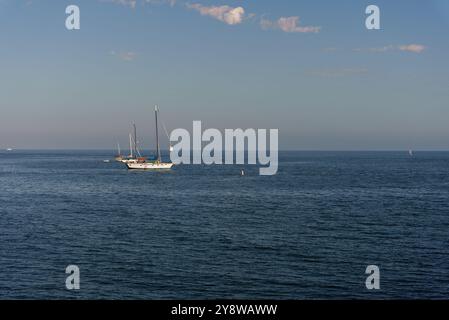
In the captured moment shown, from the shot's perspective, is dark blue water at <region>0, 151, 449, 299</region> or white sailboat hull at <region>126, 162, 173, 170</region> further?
white sailboat hull at <region>126, 162, 173, 170</region>

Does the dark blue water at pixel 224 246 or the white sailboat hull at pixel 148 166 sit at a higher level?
the white sailboat hull at pixel 148 166

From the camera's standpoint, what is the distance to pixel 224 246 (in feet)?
166

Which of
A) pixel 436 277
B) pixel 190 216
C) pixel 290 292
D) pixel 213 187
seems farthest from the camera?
pixel 213 187

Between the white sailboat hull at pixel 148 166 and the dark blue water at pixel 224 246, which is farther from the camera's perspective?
the white sailboat hull at pixel 148 166

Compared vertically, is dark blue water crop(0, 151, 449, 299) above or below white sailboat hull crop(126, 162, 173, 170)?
below

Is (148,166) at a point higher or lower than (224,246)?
higher

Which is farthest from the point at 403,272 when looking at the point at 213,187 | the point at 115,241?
the point at 213,187

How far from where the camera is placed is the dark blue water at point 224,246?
37.0 meters

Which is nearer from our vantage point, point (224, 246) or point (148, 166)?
point (224, 246)

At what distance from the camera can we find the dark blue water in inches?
1458
